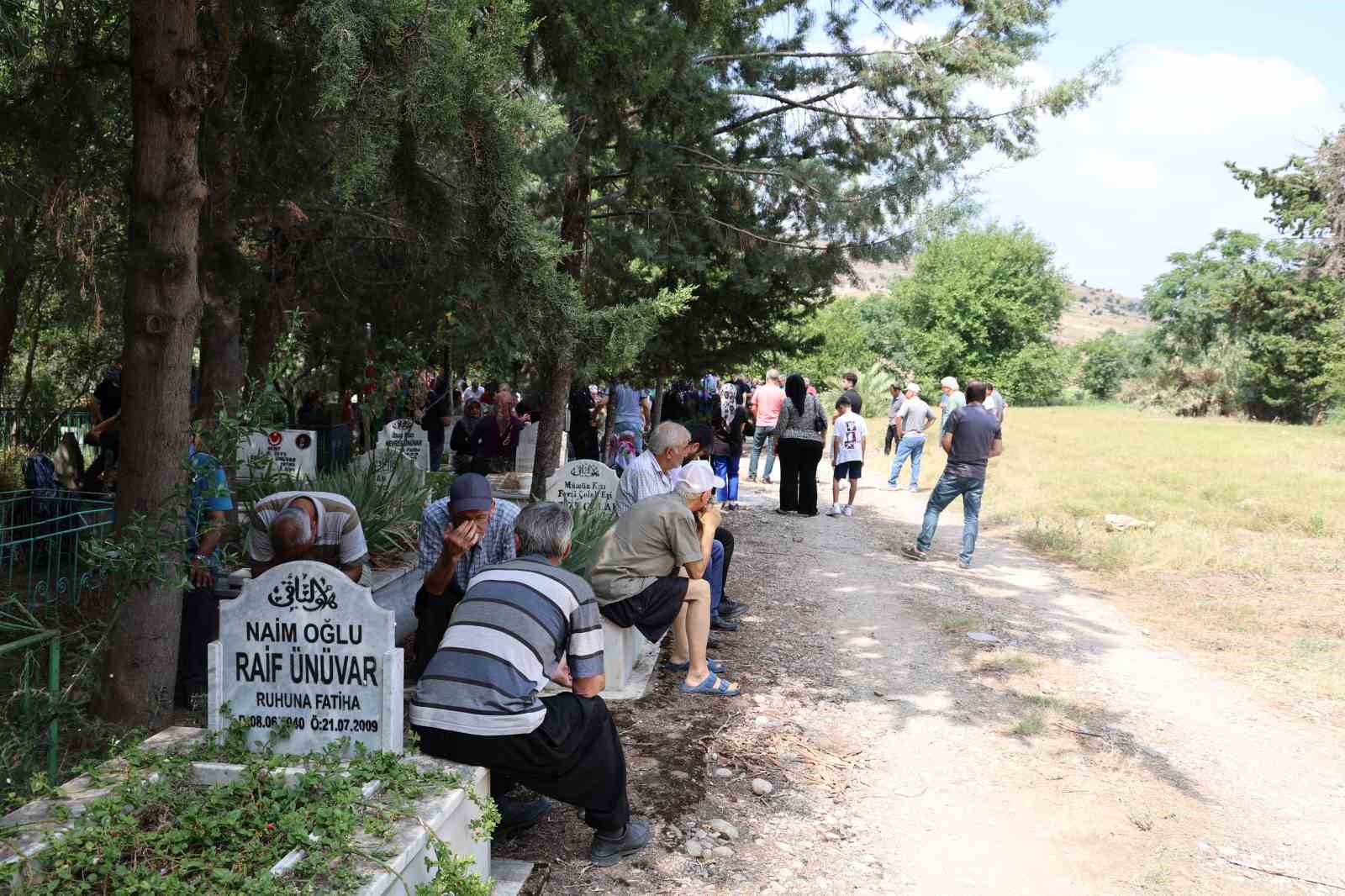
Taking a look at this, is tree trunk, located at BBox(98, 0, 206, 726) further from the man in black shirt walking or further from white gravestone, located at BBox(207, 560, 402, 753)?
the man in black shirt walking

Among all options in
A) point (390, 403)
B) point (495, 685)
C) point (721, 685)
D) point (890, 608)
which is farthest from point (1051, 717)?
point (390, 403)

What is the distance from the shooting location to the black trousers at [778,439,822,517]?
1347 centimetres

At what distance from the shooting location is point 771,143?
425 inches

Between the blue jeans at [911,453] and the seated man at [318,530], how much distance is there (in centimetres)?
1293

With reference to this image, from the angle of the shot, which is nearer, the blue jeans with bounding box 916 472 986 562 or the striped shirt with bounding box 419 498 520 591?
the striped shirt with bounding box 419 498 520 591

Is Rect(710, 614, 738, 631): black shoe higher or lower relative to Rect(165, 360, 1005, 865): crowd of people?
lower

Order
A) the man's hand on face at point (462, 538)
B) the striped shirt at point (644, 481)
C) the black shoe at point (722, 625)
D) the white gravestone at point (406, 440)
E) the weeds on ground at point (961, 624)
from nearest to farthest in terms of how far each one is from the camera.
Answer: the man's hand on face at point (462, 538)
the striped shirt at point (644, 481)
the black shoe at point (722, 625)
the weeds on ground at point (961, 624)
the white gravestone at point (406, 440)

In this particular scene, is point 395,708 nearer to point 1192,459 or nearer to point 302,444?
point 302,444

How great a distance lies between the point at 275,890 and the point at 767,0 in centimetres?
1028

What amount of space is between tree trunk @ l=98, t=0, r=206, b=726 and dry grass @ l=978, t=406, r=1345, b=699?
23.5 feet

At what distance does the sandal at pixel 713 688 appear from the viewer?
6.28 m

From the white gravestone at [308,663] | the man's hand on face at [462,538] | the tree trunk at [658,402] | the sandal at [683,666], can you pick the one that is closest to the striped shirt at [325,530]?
the man's hand on face at [462,538]

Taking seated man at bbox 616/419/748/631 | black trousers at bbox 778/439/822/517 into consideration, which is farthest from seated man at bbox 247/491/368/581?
black trousers at bbox 778/439/822/517

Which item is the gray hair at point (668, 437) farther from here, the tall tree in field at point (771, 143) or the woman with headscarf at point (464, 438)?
the woman with headscarf at point (464, 438)
